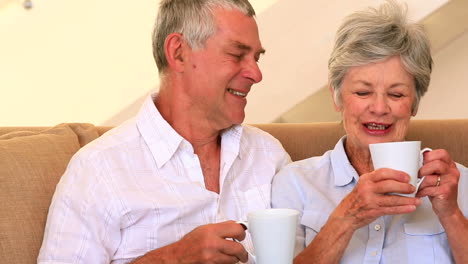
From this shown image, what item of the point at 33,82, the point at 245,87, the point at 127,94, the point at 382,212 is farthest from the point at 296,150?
the point at 33,82

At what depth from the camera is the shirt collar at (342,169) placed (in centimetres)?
173

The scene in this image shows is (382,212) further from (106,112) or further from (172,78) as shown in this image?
(106,112)

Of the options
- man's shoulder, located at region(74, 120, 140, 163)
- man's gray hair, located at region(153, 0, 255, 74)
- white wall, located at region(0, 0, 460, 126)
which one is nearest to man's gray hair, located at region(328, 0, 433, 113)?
man's gray hair, located at region(153, 0, 255, 74)

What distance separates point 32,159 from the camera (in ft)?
5.56

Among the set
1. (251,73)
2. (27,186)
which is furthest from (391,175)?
(27,186)

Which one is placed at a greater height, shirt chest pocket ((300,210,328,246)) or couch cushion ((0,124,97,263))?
couch cushion ((0,124,97,263))

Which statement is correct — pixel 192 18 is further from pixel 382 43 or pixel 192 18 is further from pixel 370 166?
pixel 370 166

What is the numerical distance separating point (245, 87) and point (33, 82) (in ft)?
5.46

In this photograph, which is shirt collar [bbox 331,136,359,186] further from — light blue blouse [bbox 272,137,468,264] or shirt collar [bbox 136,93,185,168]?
shirt collar [bbox 136,93,185,168]

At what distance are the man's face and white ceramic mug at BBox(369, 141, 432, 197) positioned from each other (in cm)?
50

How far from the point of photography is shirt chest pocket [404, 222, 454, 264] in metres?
1.61

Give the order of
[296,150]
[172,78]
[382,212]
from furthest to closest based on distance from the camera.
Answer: [296,150]
[172,78]
[382,212]

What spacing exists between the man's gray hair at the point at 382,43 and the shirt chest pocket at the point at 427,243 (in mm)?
297

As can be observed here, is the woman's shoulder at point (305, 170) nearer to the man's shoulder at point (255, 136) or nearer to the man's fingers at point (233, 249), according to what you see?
the man's shoulder at point (255, 136)
